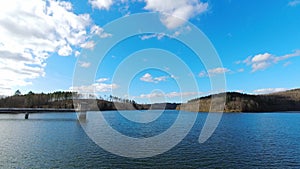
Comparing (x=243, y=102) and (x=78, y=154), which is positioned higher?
(x=243, y=102)

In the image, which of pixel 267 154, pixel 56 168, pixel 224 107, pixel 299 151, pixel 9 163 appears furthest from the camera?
pixel 224 107

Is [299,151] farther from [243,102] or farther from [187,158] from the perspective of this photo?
[243,102]

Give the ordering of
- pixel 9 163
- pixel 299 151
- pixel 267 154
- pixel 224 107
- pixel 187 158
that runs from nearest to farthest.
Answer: pixel 9 163 → pixel 187 158 → pixel 267 154 → pixel 299 151 → pixel 224 107

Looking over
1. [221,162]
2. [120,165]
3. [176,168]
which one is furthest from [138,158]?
[221,162]

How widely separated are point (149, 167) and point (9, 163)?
1446cm

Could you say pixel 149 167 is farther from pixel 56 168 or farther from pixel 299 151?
pixel 299 151

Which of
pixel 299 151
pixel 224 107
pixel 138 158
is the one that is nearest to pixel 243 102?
pixel 224 107

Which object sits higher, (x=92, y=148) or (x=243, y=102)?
(x=243, y=102)

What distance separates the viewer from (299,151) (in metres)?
30.8

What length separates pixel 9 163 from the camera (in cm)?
2344

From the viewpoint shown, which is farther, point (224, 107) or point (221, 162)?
point (224, 107)

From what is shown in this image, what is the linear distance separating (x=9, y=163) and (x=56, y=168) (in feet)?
18.4

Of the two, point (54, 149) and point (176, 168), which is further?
point (54, 149)

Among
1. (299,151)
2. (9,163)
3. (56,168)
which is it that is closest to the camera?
(56,168)
